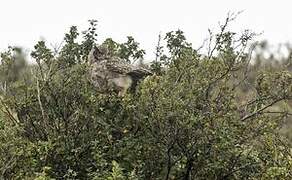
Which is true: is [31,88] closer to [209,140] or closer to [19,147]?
[19,147]

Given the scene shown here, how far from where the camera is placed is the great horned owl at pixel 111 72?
12.3m

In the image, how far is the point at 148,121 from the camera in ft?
34.3

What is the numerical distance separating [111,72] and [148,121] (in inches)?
102

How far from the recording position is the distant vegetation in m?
9.97

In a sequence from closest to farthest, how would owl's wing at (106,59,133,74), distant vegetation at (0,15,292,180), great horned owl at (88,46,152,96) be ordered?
distant vegetation at (0,15,292,180) → great horned owl at (88,46,152,96) → owl's wing at (106,59,133,74)

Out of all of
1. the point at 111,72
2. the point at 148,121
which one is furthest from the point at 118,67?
the point at 148,121

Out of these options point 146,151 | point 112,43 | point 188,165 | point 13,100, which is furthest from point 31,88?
point 188,165

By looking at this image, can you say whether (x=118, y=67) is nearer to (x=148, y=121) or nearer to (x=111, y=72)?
(x=111, y=72)

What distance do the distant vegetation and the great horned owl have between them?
0.36m

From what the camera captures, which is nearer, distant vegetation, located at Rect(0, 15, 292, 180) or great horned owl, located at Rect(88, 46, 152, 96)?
distant vegetation, located at Rect(0, 15, 292, 180)

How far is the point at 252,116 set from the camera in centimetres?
1258

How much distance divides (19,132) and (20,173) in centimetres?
159

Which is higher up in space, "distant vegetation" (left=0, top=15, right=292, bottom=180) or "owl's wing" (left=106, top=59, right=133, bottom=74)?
"owl's wing" (left=106, top=59, right=133, bottom=74)

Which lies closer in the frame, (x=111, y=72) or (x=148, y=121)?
(x=148, y=121)
